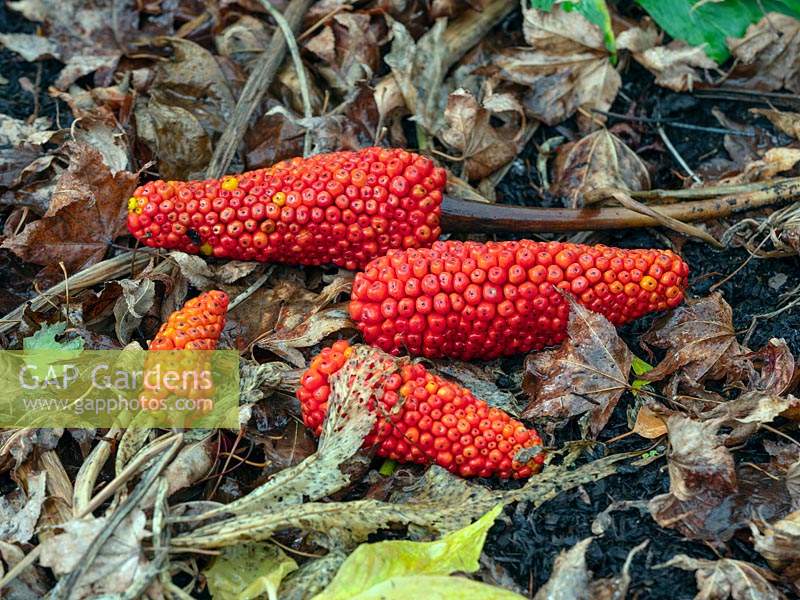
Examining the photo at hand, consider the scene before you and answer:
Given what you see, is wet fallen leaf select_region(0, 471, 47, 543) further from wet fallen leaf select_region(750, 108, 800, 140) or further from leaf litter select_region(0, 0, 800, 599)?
wet fallen leaf select_region(750, 108, 800, 140)

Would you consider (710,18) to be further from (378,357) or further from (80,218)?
(80,218)

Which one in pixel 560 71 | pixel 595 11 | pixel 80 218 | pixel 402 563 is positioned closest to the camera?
pixel 402 563

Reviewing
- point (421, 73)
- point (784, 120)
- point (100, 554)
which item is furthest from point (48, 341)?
point (784, 120)

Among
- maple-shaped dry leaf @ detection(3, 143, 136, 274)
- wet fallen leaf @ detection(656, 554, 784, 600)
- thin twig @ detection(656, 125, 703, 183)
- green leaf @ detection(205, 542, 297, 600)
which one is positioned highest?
maple-shaped dry leaf @ detection(3, 143, 136, 274)

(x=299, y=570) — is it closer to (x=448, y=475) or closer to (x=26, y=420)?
(x=448, y=475)

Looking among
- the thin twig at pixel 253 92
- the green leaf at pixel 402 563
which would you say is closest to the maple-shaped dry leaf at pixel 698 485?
the green leaf at pixel 402 563

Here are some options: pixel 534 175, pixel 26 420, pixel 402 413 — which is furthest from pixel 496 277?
pixel 26 420

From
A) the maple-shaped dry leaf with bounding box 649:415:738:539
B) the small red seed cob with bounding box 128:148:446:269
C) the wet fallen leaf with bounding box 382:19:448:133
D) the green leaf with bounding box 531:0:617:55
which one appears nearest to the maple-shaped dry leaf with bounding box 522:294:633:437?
the maple-shaped dry leaf with bounding box 649:415:738:539
